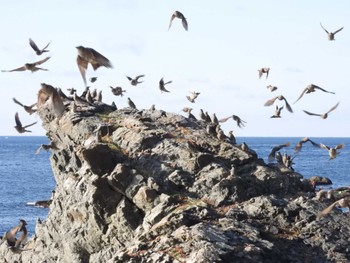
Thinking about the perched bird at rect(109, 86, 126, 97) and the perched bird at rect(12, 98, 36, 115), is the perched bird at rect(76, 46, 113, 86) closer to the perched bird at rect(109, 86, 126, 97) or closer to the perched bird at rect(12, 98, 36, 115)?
the perched bird at rect(12, 98, 36, 115)

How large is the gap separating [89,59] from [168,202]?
5.91 m

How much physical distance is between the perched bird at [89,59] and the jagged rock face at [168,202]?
5446 millimetres

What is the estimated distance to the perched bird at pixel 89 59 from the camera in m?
28.2

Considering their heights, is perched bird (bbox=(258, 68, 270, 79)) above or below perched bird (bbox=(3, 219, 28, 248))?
above

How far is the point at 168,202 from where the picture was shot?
31312 millimetres

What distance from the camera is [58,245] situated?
37625 mm

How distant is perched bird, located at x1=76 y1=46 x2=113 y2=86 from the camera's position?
28.2 meters

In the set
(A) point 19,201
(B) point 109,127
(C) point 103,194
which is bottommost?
(A) point 19,201

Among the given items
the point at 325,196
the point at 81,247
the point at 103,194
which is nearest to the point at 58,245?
the point at 81,247

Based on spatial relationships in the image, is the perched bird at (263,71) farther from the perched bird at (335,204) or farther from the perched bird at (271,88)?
the perched bird at (335,204)

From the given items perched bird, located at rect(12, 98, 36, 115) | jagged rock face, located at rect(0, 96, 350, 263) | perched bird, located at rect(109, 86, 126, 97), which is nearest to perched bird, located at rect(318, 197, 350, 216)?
jagged rock face, located at rect(0, 96, 350, 263)

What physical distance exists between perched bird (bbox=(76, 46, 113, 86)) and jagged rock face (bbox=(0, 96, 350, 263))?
5.45 m

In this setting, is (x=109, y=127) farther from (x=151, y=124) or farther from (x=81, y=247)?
(x=81, y=247)

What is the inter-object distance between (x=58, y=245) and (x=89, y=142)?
4.40m
